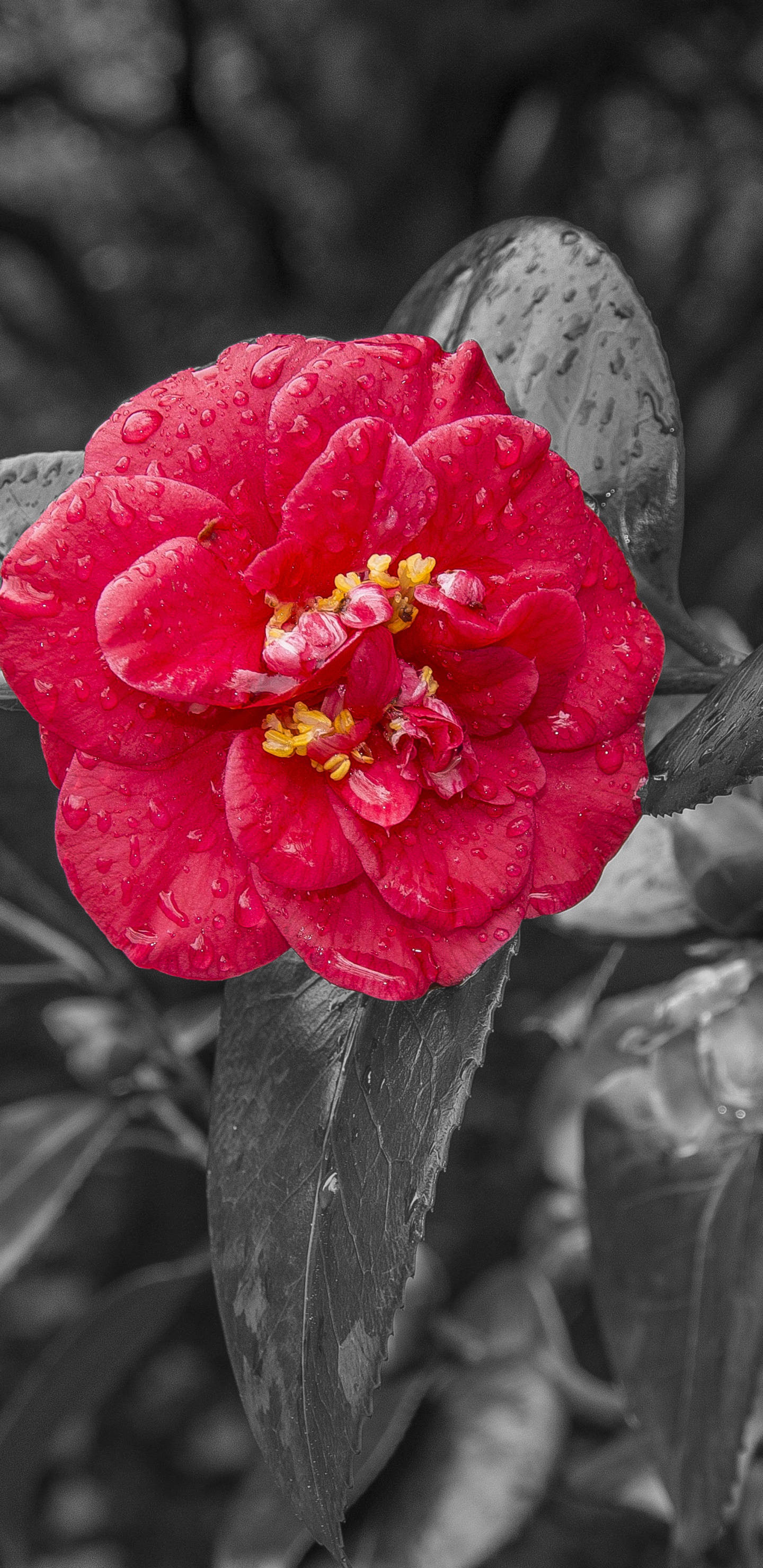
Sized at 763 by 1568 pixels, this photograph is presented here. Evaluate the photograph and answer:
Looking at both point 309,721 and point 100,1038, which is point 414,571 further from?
point 100,1038

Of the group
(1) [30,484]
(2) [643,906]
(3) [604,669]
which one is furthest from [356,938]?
(2) [643,906]

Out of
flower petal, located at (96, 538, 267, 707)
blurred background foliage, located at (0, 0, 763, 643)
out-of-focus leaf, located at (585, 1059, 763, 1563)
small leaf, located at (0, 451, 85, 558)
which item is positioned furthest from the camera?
blurred background foliage, located at (0, 0, 763, 643)

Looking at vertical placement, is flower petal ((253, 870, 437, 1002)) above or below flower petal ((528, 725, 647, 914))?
below

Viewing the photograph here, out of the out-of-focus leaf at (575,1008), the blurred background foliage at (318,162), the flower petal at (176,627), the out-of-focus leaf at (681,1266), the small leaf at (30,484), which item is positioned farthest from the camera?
the blurred background foliage at (318,162)

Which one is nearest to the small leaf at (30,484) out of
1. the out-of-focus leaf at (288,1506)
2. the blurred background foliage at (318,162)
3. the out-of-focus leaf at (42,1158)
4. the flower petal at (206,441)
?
the flower petal at (206,441)

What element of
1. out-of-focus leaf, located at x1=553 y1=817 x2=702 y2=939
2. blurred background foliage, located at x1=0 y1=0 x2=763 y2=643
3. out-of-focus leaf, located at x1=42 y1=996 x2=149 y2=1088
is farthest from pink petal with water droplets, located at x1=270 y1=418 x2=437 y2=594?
blurred background foliage, located at x1=0 y1=0 x2=763 y2=643

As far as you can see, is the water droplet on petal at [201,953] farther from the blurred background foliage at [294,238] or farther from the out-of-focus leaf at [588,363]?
the blurred background foliage at [294,238]

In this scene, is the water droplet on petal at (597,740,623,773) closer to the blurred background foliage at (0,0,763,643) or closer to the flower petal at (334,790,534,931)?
the flower petal at (334,790,534,931)
